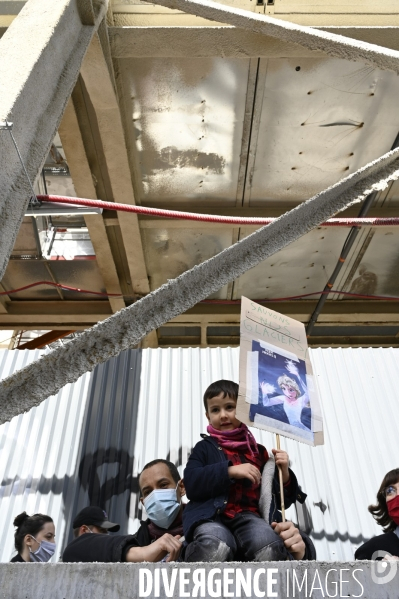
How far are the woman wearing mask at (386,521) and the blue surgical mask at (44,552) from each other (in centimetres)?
199

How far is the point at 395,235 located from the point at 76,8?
523cm

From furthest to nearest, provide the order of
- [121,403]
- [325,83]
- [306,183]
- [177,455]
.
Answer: [306,183] → [325,83] → [121,403] → [177,455]

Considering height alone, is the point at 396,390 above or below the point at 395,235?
below

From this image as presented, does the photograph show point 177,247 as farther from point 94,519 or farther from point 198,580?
point 198,580

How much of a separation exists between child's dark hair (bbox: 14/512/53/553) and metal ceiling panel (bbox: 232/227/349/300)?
14.8 feet

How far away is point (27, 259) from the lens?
25.1 ft

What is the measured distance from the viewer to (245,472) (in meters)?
2.62

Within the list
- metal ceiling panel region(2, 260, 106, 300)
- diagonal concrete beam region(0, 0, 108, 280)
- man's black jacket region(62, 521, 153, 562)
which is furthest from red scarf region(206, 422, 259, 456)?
metal ceiling panel region(2, 260, 106, 300)

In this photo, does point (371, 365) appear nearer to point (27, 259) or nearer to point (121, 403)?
point (121, 403)

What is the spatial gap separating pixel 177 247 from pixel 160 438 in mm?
3575

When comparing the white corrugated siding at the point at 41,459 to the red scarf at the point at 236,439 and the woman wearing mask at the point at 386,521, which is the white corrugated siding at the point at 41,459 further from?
the woman wearing mask at the point at 386,521

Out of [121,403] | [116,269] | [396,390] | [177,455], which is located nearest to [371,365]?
[396,390]

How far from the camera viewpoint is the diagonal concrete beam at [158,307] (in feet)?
5.24

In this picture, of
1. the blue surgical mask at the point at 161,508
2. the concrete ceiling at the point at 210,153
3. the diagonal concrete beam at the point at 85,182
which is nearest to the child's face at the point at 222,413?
the blue surgical mask at the point at 161,508
